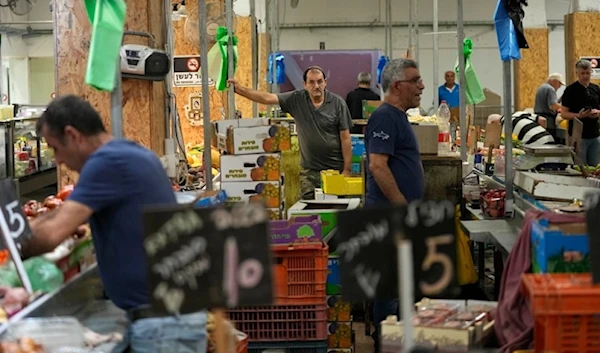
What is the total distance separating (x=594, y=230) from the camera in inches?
124

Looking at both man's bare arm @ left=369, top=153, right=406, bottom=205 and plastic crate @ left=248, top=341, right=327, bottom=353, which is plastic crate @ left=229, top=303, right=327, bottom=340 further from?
man's bare arm @ left=369, top=153, right=406, bottom=205

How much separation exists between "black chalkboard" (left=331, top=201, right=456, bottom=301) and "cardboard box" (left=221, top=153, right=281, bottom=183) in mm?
3847

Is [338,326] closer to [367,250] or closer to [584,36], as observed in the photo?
[367,250]

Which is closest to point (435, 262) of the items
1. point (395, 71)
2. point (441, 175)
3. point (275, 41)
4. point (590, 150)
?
point (395, 71)

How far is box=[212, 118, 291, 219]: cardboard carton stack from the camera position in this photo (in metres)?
6.78

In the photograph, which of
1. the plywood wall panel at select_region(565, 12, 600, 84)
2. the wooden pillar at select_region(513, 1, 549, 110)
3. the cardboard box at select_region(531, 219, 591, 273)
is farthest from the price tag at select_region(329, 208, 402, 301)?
the wooden pillar at select_region(513, 1, 549, 110)

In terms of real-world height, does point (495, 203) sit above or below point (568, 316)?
above

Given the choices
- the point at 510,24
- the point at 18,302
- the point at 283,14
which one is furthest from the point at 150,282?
the point at 283,14

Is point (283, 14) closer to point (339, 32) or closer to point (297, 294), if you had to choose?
point (339, 32)

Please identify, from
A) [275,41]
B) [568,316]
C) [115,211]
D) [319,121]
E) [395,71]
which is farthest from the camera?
[275,41]

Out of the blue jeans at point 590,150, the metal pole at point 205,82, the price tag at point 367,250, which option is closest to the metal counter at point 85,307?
the price tag at point 367,250

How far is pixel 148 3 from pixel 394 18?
19223 millimetres

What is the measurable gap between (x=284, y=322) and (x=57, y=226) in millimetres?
2134

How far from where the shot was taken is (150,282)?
278 centimetres
